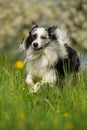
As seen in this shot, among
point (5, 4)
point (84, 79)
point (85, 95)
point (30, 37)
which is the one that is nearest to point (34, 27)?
point (30, 37)

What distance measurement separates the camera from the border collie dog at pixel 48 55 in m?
8.92

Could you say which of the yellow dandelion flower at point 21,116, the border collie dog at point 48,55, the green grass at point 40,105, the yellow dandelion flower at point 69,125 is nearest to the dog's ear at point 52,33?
the border collie dog at point 48,55

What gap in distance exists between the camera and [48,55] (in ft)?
29.9

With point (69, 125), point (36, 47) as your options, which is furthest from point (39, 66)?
point (69, 125)

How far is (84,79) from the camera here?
26.8 feet

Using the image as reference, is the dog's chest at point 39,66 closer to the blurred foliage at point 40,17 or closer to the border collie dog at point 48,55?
the border collie dog at point 48,55

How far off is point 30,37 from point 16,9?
9.66 m

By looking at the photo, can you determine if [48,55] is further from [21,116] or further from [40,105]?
[21,116]

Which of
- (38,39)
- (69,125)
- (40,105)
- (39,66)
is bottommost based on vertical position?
(69,125)

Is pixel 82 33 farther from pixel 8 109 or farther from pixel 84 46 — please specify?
pixel 8 109

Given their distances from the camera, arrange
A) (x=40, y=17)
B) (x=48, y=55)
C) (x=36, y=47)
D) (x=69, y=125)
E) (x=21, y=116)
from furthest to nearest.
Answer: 1. (x=40, y=17)
2. (x=48, y=55)
3. (x=36, y=47)
4. (x=21, y=116)
5. (x=69, y=125)

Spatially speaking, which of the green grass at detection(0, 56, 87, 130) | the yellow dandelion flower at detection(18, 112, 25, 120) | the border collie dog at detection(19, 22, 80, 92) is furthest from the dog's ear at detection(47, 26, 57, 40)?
the yellow dandelion flower at detection(18, 112, 25, 120)

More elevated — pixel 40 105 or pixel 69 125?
pixel 40 105

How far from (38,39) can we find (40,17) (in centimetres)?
1053
